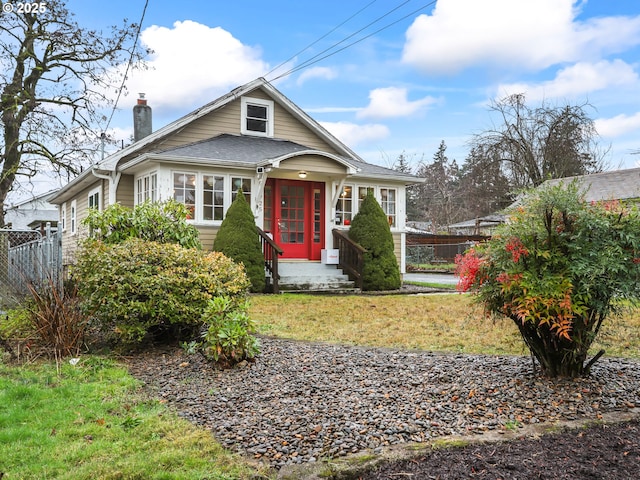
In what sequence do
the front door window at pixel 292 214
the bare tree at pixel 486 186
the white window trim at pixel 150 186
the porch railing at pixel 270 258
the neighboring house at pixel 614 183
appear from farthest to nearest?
1. the bare tree at pixel 486 186
2. the neighboring house at pixel 614 183
3. the front door window at pixel 292 214
4. the white window trim at pixel 150 186
5. the porch railing at pixel 270 258

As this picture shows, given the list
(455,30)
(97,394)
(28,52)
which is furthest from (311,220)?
(28,52)

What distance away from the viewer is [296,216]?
13.1 m

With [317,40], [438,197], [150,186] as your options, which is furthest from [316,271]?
[438,197]

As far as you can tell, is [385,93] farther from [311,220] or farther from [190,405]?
[190,405]

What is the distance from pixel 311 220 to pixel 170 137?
417cm

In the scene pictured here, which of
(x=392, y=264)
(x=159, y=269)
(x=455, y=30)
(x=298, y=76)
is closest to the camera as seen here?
(x=159, y=269)

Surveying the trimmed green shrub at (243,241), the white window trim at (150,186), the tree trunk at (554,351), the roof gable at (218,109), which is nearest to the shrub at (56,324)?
the tree trunk at (554,351)

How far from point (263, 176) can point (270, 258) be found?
6.37ft

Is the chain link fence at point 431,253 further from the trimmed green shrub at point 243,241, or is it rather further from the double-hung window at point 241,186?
the trimmed green shrub at point 243,241

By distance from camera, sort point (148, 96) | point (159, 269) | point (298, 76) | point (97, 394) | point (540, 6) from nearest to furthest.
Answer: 1. point (97, 394)
2. point (159, 269)
3. point (540, 6)
4. point (298, 76)
5. point (148, 96)

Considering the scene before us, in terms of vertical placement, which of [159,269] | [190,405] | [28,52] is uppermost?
[28,52]

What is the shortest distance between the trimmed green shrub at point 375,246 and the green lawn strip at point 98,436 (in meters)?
8.49

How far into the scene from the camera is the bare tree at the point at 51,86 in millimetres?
16875

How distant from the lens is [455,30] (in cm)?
1029
